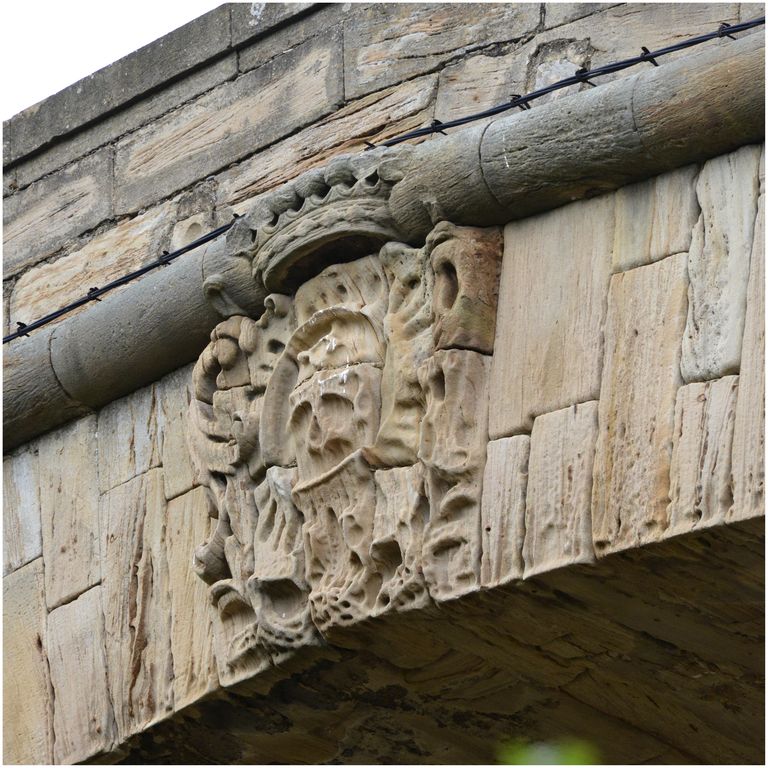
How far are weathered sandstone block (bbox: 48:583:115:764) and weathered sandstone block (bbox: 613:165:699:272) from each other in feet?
6.05

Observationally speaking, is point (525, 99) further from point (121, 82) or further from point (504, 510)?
point (121, 82)

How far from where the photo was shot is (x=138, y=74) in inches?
252

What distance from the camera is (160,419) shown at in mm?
5883

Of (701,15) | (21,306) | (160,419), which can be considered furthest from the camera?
(21,306)

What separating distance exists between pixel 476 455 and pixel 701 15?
1162mm

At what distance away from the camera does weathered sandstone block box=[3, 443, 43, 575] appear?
611 centimetres

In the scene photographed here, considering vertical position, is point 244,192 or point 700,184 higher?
point 244,192

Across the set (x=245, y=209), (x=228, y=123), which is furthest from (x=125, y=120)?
(x=245, y=209)

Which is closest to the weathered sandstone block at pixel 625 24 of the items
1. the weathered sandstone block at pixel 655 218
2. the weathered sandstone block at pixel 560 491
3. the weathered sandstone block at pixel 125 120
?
the weathered sandstone block at pixel 655 218

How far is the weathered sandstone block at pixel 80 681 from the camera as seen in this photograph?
18.7ft

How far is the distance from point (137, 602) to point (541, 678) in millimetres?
1214

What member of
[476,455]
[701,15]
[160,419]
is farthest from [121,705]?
[701,15]

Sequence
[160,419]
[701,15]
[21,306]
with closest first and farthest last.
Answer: [701,15] < [160,419] < [21,306]

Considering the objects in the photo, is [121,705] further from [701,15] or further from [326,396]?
[701,15]
